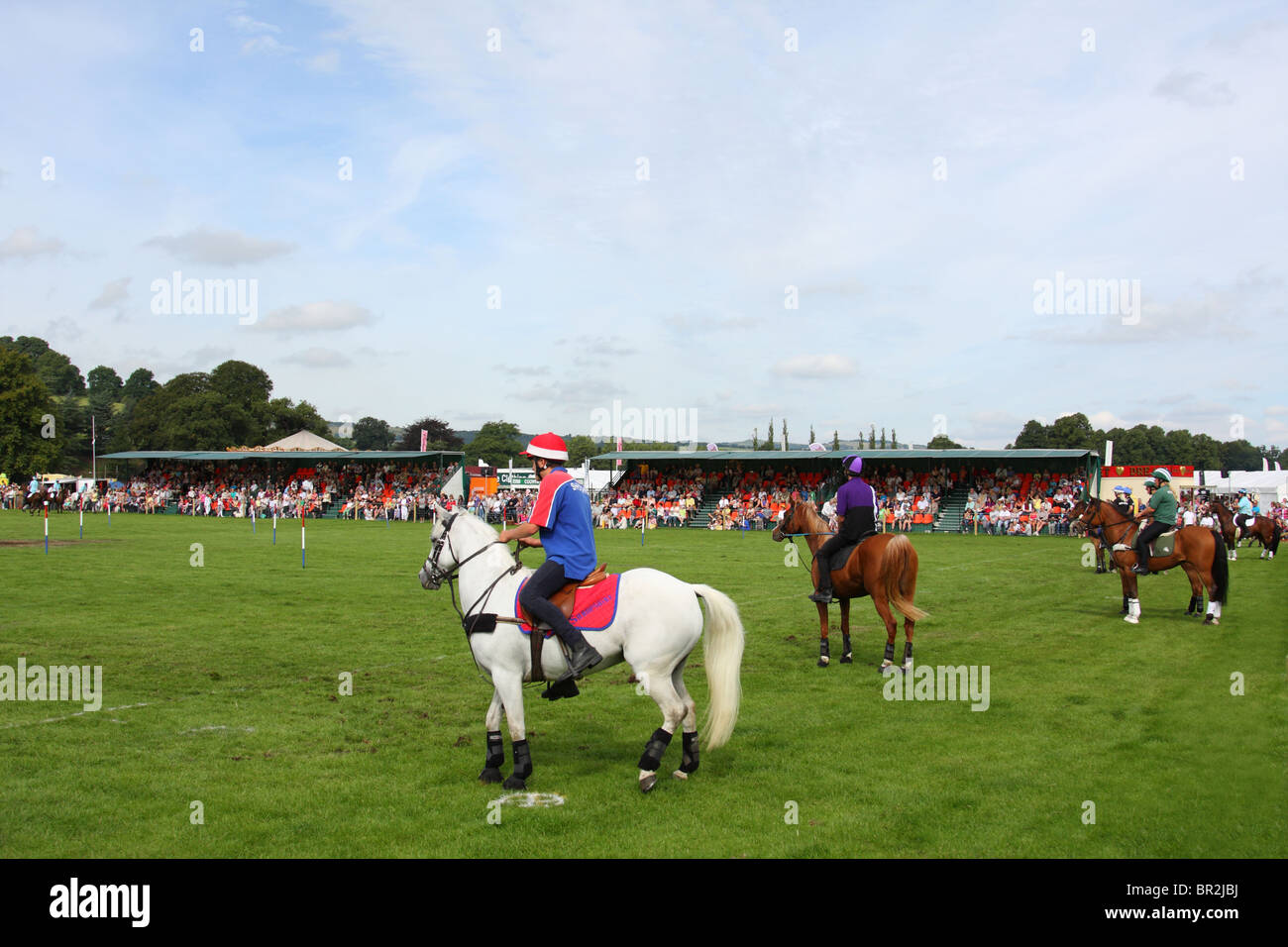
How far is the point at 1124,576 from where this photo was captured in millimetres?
15430

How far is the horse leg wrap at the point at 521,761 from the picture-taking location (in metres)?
6.42

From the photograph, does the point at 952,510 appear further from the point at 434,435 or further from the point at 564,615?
the point at 434,435

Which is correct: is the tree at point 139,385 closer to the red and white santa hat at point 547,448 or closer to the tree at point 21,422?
the tree at point 21,422

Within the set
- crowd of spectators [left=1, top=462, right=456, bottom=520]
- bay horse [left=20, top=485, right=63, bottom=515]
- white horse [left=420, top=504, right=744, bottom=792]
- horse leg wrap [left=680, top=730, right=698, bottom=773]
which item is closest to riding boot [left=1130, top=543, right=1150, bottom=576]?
white horse [left=420, top=504, right=744, bottom=792]

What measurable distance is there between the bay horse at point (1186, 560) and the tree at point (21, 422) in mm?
79094

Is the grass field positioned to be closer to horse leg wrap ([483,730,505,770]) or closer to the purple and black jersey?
horse leg wrap ([483,730,505,770])

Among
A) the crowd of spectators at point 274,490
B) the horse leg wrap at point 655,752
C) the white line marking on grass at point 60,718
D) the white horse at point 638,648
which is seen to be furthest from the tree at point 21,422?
the horse leg wrap at point 655,752

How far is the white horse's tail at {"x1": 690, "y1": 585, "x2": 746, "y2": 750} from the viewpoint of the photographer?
672 cm

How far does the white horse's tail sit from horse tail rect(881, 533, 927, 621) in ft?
15.3

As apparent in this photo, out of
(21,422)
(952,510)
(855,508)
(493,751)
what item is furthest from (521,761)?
(21,422)
